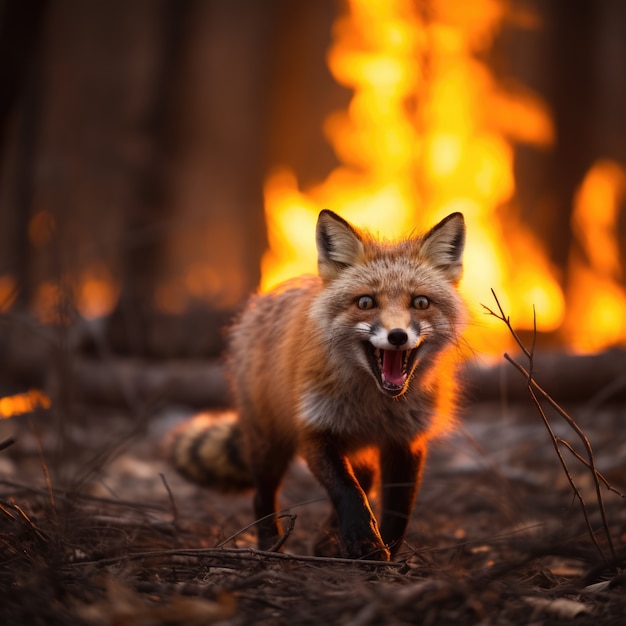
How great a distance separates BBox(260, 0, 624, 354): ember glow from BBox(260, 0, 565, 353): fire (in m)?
0.01

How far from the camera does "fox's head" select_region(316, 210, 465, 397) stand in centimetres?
310

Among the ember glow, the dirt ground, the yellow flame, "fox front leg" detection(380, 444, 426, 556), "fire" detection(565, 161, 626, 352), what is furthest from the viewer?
"fire" detection(565, 161, 626, 352)

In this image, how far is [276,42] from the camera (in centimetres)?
1152

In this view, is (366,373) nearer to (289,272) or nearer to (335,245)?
(335,245)

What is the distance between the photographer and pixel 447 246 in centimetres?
353

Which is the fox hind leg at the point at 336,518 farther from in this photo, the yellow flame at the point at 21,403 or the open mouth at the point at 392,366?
the yellow flame at the point at 21,403

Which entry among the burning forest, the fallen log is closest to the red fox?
the burning forest

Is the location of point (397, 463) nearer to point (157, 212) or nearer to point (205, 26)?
point (157, 212)

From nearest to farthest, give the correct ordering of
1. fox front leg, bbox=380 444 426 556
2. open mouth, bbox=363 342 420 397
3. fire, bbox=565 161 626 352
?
open mouth, bbox=363 342 420 397, fox front leg, bbox=380 444 426 556, fire, bbox=565 161 626 352

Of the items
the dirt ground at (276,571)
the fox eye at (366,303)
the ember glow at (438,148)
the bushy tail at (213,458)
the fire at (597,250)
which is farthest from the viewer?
the fire at (597,250)

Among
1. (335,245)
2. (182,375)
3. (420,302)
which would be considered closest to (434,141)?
(182,375)

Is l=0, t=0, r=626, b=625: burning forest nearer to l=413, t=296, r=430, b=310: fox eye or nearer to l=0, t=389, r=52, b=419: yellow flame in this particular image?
l=0, t=389, r=52, b=419: yellow flame

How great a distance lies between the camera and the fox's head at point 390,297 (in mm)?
3102

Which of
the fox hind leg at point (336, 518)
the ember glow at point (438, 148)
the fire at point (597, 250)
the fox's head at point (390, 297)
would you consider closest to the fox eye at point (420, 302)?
the fox's head at point (390, 297)
